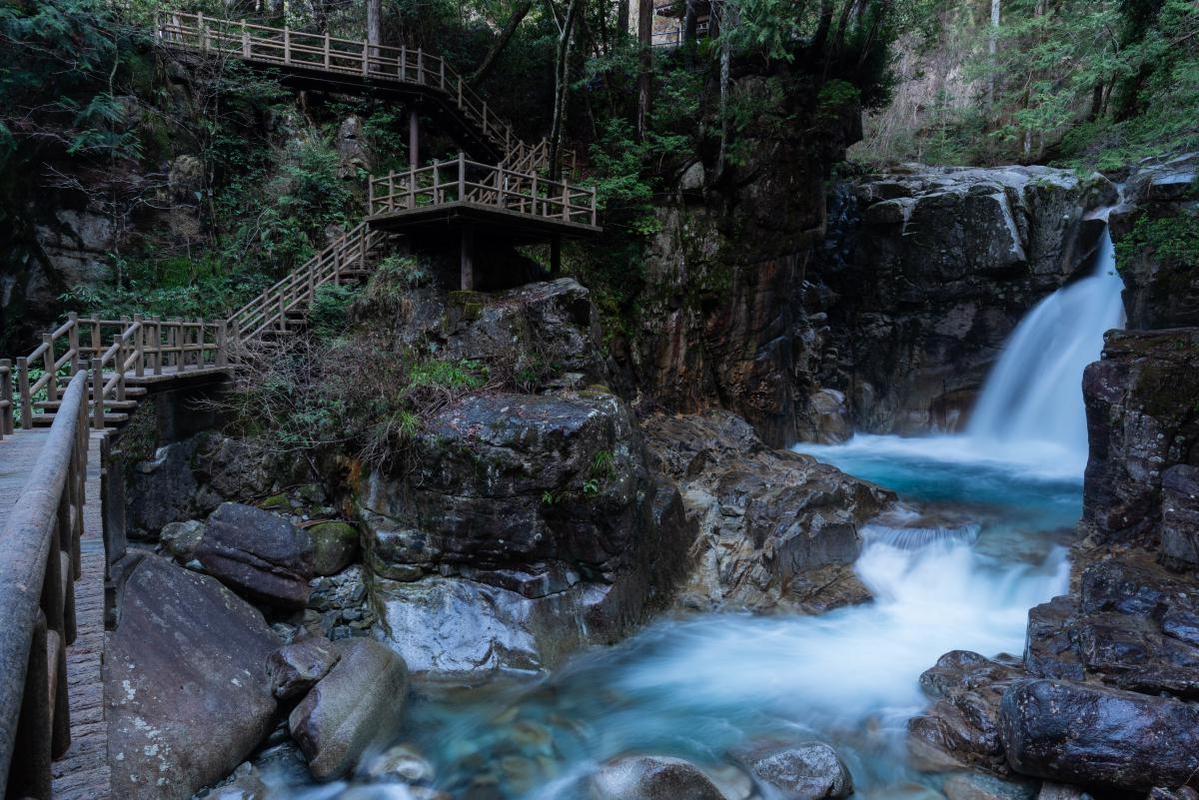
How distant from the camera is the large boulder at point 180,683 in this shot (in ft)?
21.3

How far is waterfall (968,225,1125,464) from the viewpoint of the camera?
17.9m

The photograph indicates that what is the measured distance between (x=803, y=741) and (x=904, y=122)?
31.5m

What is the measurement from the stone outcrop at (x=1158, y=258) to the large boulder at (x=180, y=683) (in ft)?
56.3

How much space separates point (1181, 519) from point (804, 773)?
272 inches

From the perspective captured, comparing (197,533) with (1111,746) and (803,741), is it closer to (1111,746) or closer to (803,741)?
(803,741)

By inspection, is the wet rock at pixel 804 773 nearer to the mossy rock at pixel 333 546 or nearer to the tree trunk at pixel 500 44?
the mossy rock at pixel 333 546

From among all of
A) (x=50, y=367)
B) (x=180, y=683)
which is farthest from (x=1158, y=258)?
(x=50, y=367)

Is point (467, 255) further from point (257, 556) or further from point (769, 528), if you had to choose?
point (769, 528)

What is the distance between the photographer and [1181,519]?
9328 mm

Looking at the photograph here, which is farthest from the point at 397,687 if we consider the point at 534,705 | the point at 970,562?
the point at 970,562

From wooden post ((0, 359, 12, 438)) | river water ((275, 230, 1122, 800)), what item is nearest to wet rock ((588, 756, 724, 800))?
river water ((275, 230, 1122, 800))

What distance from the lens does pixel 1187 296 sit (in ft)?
48.8

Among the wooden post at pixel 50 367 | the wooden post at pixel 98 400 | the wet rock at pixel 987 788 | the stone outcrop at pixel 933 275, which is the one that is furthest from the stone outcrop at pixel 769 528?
the wooden post at pixel 50 367

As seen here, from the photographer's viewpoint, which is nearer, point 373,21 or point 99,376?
point 99,376
